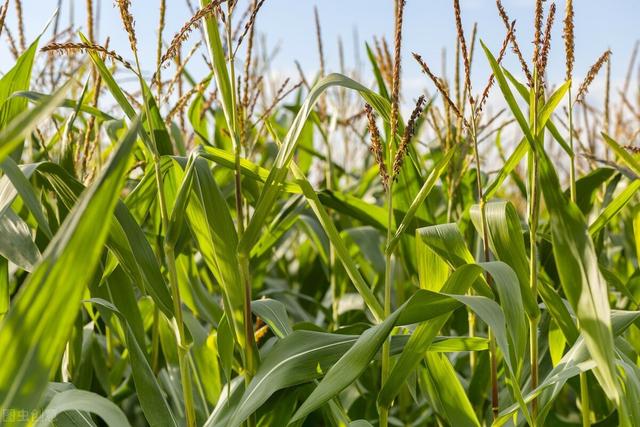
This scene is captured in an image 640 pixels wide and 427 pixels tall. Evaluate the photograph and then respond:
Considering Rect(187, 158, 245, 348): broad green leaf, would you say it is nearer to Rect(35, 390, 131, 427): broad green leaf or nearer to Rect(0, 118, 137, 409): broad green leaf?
Rect(35, 390, 131, 427): broad green leaf

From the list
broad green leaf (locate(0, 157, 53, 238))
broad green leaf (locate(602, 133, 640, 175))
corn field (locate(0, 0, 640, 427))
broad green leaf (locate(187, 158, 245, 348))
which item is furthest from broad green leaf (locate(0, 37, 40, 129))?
broad green leaf (locate(602, 133, 640, 175))

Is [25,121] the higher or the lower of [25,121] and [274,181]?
the higher

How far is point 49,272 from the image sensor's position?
1.68 ft

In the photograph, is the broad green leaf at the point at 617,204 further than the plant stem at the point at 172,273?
Yes

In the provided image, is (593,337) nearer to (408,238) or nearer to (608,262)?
(408,238)

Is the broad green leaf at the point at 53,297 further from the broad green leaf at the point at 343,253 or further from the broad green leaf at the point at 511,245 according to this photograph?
the broad green leaf at the point at 511,245

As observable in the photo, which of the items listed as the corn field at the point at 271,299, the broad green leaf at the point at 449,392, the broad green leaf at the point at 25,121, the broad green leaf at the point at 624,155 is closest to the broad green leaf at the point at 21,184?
the corn field at the point at 271,299

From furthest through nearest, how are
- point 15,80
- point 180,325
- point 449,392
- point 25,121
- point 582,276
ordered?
point 15,80, point 449,392, point 180,325, point 582,276, point 25,121

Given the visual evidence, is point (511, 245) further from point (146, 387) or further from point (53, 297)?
point (53, 297)

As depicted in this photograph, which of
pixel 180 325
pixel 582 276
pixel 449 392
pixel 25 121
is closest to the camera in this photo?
pixel 25 121

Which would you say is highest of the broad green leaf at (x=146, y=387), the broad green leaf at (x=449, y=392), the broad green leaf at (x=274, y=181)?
the broad green leaf at (x=274, y=181)

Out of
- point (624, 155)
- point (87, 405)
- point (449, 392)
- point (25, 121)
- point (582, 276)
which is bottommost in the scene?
point (449, 392)

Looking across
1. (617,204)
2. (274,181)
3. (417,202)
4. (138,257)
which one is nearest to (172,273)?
(138,257)

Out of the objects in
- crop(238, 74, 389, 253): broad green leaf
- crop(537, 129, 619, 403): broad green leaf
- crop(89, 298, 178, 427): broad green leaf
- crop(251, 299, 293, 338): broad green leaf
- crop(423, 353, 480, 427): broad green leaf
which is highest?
crop(238, 74, 389, 253): broad green leaf
